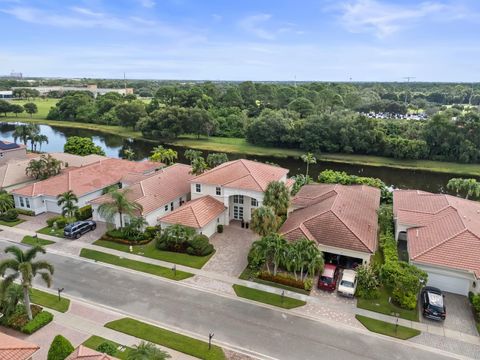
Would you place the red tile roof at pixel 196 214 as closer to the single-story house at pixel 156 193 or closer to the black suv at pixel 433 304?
the single-story house at pixel 156 193

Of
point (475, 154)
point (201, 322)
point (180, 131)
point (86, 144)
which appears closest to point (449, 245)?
point (201, 322)

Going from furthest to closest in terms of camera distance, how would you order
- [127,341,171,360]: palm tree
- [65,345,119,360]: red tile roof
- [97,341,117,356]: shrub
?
[97,341,117,356]: shrub < [65,345,119,360]: red tile roof < [127,341,171,360]: palm tree

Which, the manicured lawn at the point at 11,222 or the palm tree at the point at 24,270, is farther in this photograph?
the manicured lawn at the point at 11,222

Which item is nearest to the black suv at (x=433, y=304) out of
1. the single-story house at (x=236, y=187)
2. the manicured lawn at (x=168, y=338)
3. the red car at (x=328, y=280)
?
the red car at (x=328, y=280)

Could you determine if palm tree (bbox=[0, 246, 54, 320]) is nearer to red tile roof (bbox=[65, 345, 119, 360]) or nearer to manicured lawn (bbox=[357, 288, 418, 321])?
red tile roof (bbox=[65, 345, 119, 360])

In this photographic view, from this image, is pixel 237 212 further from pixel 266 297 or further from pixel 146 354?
pixel 146 354

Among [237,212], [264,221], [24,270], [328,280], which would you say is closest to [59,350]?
[24,270]

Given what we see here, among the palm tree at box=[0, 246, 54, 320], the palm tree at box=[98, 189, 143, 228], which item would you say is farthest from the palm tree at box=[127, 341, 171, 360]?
the palm tree at box=[98, 189, 143, 228]
